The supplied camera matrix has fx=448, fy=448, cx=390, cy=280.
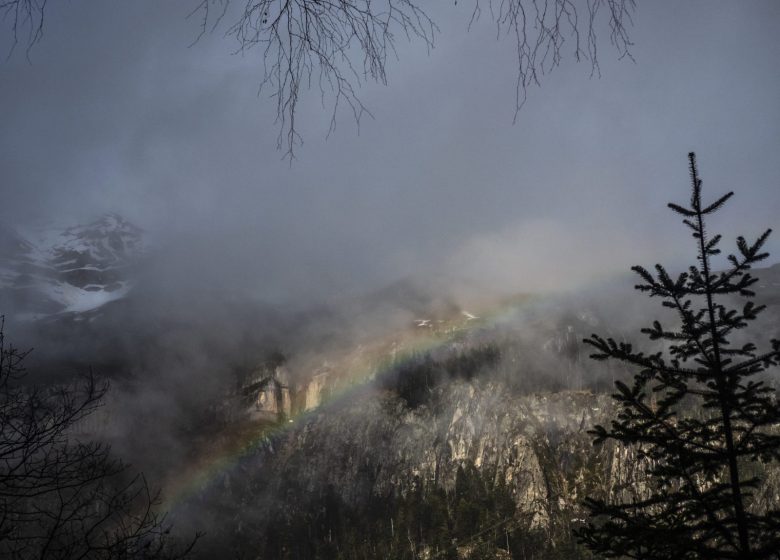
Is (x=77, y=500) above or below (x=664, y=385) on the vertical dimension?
below

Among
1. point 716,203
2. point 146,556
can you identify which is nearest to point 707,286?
point 716,203

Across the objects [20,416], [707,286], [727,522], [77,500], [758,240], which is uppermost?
[758,240]

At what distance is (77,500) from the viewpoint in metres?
6.54

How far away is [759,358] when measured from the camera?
19.8 feet

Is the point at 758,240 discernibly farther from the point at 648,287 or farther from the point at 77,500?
the point at 77,500

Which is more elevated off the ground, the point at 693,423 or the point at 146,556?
the point at 693,423

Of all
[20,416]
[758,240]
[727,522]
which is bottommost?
[727,522]

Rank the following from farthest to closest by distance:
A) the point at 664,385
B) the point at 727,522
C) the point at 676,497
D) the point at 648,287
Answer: the point at 648,287 → the point at 664,385 → the point at 676,497 → the point at 727,522

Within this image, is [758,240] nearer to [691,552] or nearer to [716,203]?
[716,203]

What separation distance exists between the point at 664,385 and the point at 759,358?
1199 mm

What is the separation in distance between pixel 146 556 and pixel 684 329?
854 centimetres

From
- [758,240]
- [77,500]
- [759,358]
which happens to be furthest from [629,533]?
[77,500]

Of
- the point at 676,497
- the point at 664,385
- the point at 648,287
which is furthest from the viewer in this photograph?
the point at 648,287

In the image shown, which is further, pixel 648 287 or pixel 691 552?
pixel 648 287
